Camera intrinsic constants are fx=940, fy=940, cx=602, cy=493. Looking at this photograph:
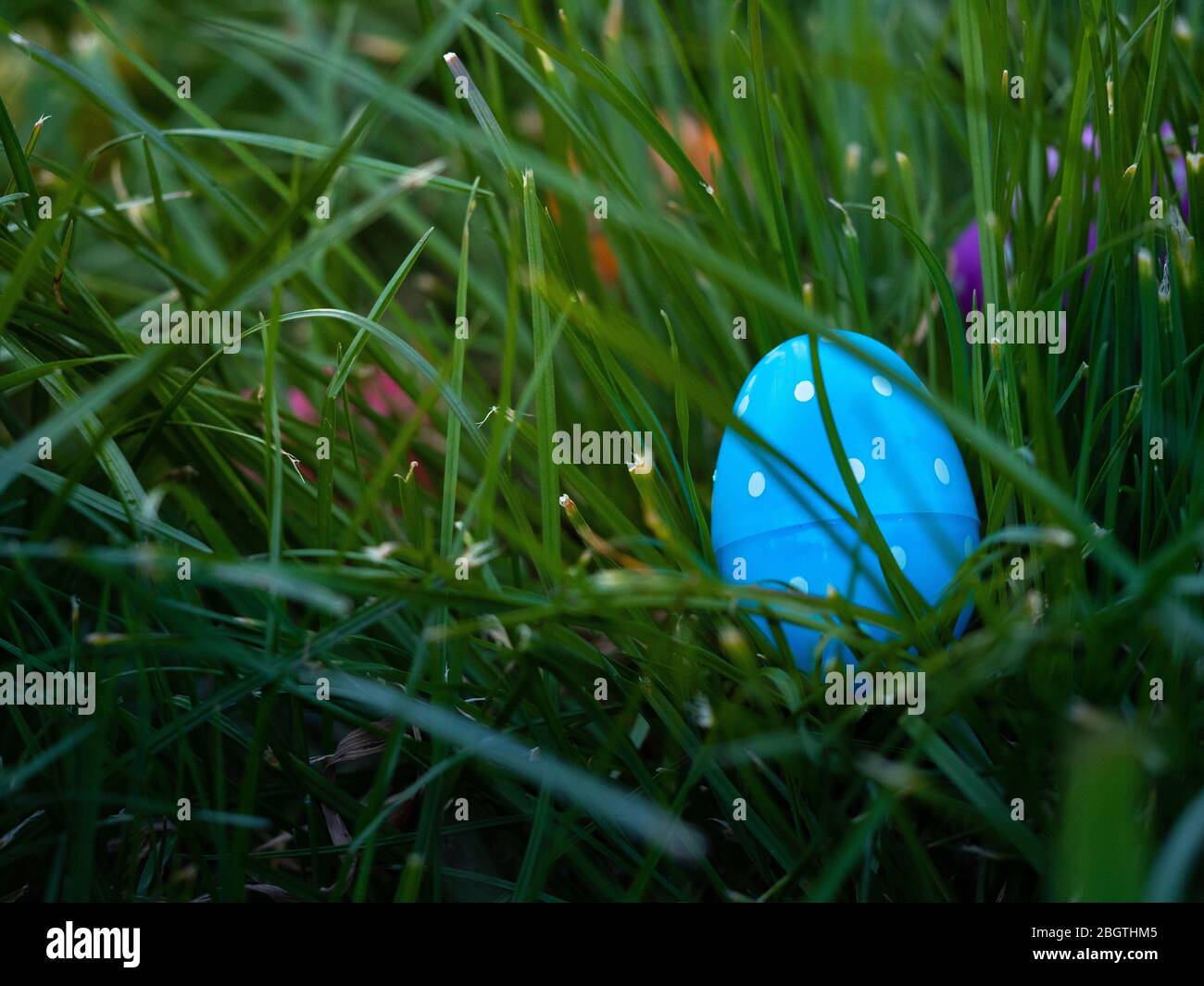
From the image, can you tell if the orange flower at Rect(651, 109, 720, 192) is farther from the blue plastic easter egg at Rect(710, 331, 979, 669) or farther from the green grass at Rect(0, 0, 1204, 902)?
the blue plastic easter egg at Rect(710, 331, 979, 669)

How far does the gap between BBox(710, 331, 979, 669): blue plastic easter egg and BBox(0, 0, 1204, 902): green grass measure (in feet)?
0.10

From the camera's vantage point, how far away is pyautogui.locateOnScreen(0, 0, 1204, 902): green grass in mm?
550

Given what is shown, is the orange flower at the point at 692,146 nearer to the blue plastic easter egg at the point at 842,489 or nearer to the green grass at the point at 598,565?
the green grass at the point at 598,565

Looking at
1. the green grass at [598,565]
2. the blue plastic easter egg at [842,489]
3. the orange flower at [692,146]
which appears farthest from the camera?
the orange flower at [692,146]

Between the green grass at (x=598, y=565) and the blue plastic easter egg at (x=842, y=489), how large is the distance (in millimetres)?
32

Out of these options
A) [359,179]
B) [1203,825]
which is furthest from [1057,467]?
[359,179]

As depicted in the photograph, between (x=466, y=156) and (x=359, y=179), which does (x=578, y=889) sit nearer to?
(x=466, y=156)

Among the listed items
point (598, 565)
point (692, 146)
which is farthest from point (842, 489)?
point (692, 146)

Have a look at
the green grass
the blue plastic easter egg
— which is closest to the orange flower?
the green grass

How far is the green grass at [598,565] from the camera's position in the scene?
550mm

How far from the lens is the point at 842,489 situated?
2.27 ft

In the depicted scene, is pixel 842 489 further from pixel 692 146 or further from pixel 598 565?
pixel 692 146

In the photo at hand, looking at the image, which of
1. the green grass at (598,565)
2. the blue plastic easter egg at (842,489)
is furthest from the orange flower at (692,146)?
the blue plastic easter egg at (842,489)

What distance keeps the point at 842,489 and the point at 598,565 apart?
0.20 m
